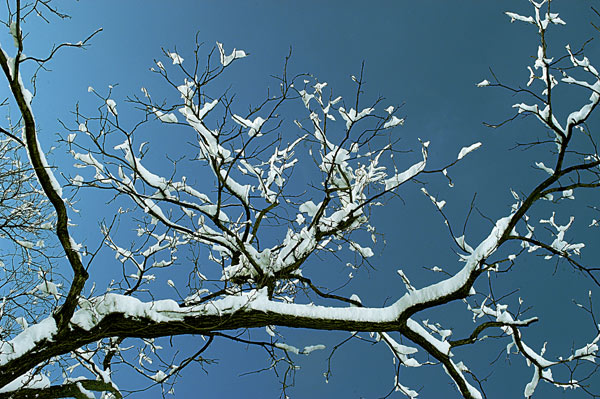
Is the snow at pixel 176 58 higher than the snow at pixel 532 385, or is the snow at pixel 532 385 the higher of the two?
the snow at pixel 176 58

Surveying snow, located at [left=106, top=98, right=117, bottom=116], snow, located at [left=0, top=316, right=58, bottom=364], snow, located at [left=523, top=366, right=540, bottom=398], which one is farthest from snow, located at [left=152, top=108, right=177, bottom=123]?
snow, located at [left=523, top=366, right=540, bottom=398]

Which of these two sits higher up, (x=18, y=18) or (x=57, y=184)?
(x=18, y=18)

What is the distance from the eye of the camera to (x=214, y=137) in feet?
13.7

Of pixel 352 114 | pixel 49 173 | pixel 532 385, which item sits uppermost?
pixel 352 114

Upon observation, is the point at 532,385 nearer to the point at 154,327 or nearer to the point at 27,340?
the point at 154,327

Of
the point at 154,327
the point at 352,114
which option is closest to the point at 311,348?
the point at 154,327

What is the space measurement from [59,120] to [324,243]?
2.89 metres

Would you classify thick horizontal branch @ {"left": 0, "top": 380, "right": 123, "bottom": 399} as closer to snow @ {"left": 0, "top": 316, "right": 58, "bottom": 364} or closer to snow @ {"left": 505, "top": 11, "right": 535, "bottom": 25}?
snow @ {"left": 0, "top": 316, "right": 58, "bottom": 364}

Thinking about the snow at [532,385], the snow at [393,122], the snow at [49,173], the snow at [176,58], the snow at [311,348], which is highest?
the snow at [176,58]

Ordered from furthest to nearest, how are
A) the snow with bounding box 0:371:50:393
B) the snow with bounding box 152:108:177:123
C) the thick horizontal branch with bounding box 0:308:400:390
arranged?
1. the snow with bounding box 152:108:177:123
2. the snow with bounding box 0:371:50:393
3. the thick horizontal branch with bounding box 0:308:400:390

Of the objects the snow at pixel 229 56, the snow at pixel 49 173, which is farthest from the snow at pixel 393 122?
the snow at pixel 49 173

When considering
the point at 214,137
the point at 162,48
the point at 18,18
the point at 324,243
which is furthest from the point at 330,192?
the point at 18,18

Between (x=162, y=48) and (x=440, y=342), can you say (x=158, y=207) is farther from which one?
(x=440, y=342)

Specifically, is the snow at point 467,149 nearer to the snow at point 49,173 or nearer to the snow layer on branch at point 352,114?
the snow layer on branch at point 352,114
